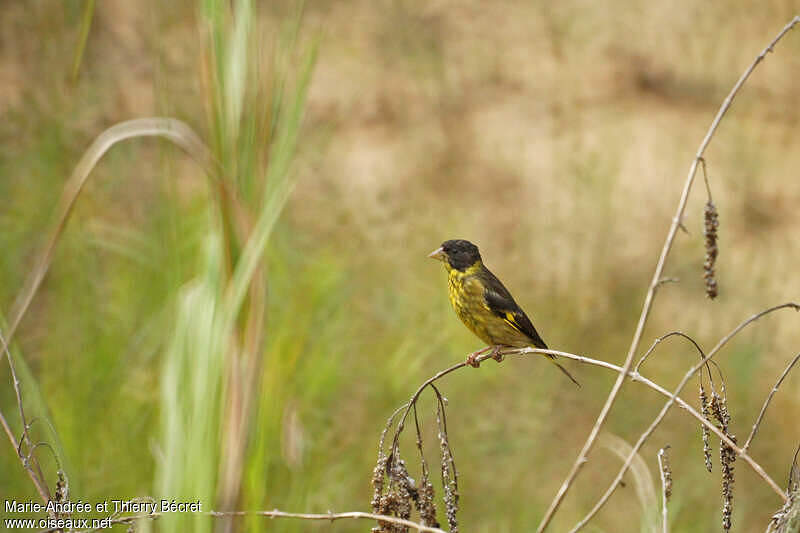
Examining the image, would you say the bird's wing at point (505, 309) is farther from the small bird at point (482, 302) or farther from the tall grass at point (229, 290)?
the tall grass at point (229, 290)

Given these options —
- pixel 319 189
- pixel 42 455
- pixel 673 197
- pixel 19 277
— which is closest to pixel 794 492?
pixel 42 455

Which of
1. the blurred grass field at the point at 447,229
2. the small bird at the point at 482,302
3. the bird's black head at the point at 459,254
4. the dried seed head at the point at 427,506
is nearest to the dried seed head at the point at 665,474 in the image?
the dried seed head at the point at 427,506

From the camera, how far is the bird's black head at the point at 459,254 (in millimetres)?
3416

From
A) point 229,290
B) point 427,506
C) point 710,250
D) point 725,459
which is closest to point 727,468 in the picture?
point 725,459

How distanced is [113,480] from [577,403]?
3634 mm

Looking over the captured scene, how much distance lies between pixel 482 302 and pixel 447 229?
8.89 ft

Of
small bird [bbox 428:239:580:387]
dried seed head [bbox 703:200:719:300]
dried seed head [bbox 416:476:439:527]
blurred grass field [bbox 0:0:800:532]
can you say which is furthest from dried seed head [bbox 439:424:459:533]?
small bird [bbox 428:239:580:387]

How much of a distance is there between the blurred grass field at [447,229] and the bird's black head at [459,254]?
0.62 metres

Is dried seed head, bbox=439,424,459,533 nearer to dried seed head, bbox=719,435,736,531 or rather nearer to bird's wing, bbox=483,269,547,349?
dried seed head, bbox=719,435,736,531

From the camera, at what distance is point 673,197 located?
6898mm

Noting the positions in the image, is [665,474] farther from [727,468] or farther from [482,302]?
[482,302]

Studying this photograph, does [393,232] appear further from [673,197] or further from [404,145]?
[673,197]

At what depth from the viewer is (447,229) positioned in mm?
6074

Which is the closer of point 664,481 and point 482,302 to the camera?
point 664,481
